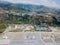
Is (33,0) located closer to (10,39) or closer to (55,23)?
(55,23)

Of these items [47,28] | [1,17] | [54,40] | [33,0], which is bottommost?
[54,40]

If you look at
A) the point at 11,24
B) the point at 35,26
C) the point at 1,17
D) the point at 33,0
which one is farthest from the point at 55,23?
the point at 1,17

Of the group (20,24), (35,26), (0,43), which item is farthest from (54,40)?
(0,43)

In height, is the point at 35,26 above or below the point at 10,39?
above

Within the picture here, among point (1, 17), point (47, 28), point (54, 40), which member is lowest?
point (54, 40)

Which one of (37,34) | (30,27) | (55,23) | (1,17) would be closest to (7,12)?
(1,17)

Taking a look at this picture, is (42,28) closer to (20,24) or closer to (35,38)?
(35,38)

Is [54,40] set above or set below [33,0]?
below
